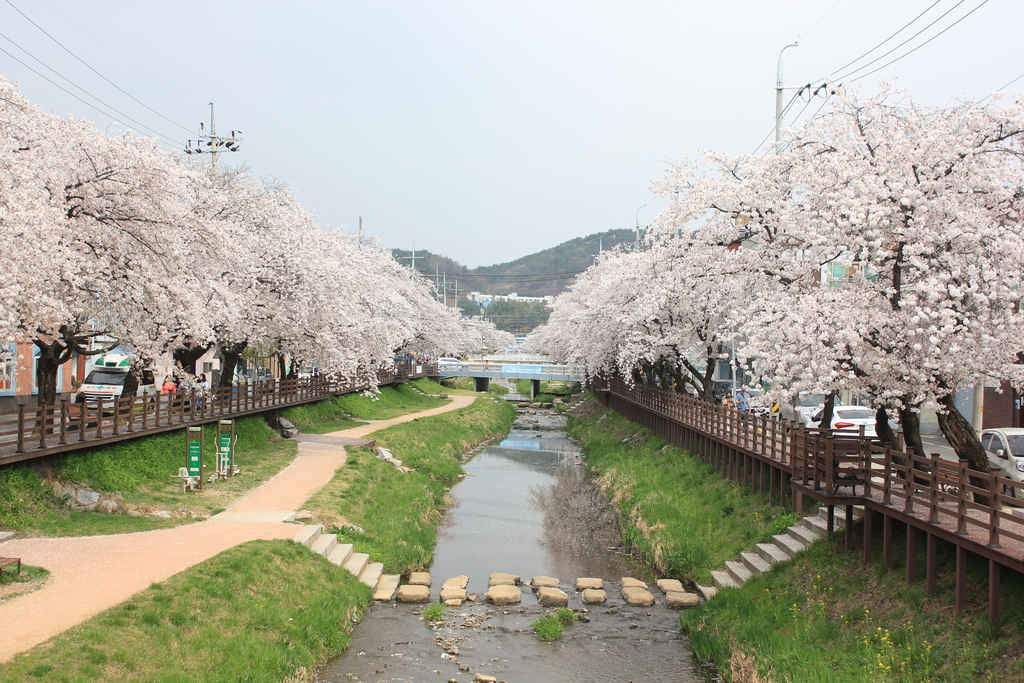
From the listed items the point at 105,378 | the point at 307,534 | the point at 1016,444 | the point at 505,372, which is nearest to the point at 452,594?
the point at 307,534

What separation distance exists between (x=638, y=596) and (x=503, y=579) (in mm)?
3170

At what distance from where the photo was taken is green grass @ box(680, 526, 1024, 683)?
9.82 m

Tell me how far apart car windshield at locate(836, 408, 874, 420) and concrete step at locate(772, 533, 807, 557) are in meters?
12.8

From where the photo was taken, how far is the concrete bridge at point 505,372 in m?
72.8

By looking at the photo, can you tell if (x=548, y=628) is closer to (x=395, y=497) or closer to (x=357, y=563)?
(x=357, y=563)

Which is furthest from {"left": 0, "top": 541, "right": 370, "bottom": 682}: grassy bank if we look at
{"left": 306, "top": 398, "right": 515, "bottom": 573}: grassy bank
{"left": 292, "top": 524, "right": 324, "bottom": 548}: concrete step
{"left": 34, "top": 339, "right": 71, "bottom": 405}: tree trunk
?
{"left": 34, "top": 339, "right": 71, "bottom": 405}: tree trunk

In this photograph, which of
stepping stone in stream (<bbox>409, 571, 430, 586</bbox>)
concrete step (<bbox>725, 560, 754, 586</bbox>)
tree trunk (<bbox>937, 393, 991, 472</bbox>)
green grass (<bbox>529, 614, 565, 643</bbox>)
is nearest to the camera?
tree trunk (<bbox>937, 393, 991, 472</bbox>)

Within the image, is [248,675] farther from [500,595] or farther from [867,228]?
[867,228]

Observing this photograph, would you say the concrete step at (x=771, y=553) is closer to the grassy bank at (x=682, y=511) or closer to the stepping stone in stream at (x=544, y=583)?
the grassy bank at (x=682, y=511)

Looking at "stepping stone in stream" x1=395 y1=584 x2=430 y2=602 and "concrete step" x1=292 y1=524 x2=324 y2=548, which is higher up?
"concrete step" x1=292 y1=524 x2=324 y2=548

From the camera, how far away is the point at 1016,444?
19.7 m

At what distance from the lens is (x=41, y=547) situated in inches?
565

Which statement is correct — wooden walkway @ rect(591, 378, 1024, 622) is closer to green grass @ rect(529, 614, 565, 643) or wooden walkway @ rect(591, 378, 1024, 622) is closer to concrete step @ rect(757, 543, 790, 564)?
concrete step @ rect(757, 543, 790, 564)

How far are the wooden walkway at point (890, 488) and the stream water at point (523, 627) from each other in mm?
3888
